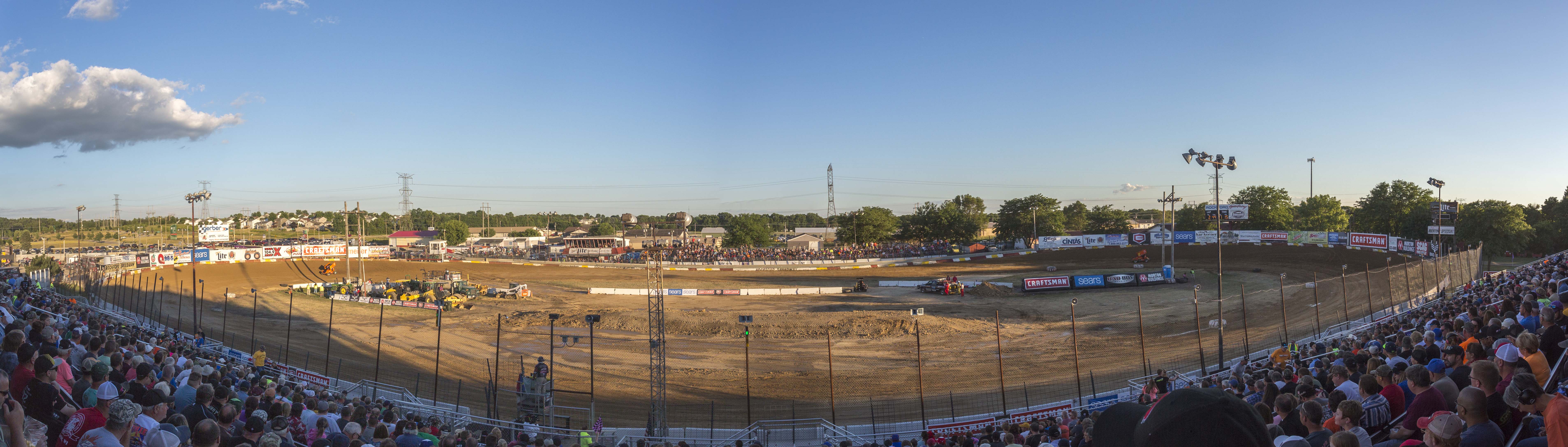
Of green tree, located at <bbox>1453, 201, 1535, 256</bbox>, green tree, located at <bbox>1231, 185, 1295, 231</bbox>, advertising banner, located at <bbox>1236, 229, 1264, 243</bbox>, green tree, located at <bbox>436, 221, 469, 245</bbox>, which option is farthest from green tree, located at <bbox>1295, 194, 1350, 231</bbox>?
green tree, located at <bbox>436, 221, 469, 245</bbox>

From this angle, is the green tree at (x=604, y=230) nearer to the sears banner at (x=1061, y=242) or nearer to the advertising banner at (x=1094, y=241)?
the sears banner at (x=1061, y=242)

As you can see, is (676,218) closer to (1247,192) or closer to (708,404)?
(708,404)

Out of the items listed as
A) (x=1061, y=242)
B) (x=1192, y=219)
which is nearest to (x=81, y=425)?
(x=1061, y=242)

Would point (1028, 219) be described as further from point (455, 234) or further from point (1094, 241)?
point (455, 234)

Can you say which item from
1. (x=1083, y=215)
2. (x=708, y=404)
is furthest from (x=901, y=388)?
(x=1083, y=215)

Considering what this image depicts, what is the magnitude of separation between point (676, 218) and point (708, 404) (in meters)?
6.78

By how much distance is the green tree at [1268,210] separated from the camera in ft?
282

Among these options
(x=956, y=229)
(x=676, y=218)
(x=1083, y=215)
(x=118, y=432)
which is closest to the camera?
(x=118, y=432)

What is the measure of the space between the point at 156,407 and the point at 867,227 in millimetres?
88056

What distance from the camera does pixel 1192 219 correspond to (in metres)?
91.1

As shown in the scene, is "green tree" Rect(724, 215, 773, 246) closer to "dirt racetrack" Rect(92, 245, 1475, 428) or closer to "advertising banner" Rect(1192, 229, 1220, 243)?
Answer: "dirt racetrack" Rect(92, 245, 1475, 428)

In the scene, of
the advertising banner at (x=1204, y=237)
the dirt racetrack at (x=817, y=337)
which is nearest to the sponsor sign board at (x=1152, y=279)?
the dirt racetrack at (x=817, y=337)

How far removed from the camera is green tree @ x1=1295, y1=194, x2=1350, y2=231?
3398 inches

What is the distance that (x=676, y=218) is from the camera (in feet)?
81.9
